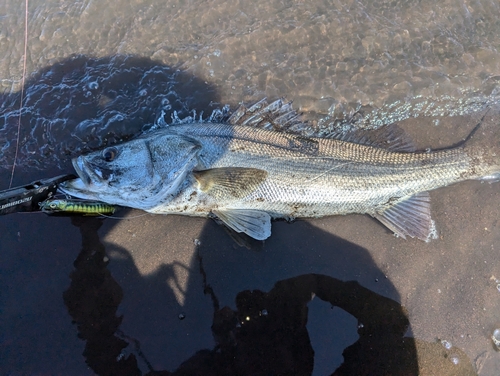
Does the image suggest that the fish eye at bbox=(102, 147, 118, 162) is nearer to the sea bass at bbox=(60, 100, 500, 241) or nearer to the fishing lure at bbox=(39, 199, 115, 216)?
the sea bass at bbox=(60, 100, 500, 241)

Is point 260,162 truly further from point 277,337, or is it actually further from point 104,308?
point 104,308

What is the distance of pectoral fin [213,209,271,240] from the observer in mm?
3529

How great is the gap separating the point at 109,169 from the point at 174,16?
8.37 feet

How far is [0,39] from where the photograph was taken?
423 cm

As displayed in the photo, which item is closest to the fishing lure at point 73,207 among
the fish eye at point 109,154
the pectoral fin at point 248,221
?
the fish eye at point 109,154

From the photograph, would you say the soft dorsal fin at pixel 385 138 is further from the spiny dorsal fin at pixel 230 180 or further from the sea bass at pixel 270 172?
the spiny dorsal fin at pixel 230 180

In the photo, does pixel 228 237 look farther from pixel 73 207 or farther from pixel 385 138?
pixel 385 138

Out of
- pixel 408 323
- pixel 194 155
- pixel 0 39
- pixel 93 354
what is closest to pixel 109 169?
pixel 194 155

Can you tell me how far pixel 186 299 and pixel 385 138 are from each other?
10.6ft

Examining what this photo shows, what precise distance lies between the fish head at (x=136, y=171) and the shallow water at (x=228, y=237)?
0.49 m

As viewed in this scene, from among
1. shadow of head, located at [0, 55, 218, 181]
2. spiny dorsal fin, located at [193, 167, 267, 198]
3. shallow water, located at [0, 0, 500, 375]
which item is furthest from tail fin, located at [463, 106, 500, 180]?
shadow of head, located at [0, 55, 218, 181]

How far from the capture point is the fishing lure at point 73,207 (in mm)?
3355

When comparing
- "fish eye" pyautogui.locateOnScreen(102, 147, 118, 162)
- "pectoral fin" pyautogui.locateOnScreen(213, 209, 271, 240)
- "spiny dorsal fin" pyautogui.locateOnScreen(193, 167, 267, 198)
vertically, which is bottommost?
"pectoral fin" pyautogui.locateOnScreen(213, 209, 271, 240)

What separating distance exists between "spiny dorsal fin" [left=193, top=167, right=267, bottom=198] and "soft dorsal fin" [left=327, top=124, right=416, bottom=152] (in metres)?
1.15
